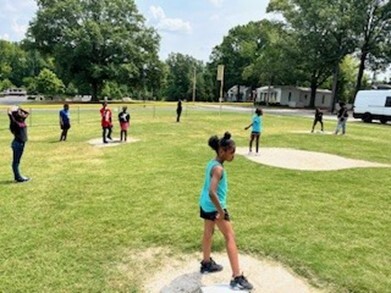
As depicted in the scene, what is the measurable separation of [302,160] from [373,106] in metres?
21.4

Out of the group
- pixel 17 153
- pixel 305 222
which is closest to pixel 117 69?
pixel 17 153

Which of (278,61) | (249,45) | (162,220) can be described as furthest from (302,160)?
(249,45)

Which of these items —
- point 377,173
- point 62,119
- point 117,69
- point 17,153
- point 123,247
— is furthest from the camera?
point 117,69

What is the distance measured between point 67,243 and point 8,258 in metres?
0.75

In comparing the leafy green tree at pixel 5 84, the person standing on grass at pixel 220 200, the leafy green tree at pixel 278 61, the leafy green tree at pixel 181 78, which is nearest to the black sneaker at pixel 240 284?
the person standing on grass at pixel 220 200

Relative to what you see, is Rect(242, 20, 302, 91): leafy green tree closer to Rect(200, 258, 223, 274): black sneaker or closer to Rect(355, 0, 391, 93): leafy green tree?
Rect(355, 0, 391, 93): leafy green tree

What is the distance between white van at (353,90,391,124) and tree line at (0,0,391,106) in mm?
13932

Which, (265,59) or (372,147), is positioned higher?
(265,59)

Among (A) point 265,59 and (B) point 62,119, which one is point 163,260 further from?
(A) point 265,59

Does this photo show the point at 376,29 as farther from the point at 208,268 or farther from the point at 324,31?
the point at 208,268

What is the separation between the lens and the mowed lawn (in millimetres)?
4559

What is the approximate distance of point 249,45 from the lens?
2955 inches

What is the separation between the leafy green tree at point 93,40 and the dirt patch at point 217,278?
163ft

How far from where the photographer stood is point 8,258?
484cm
